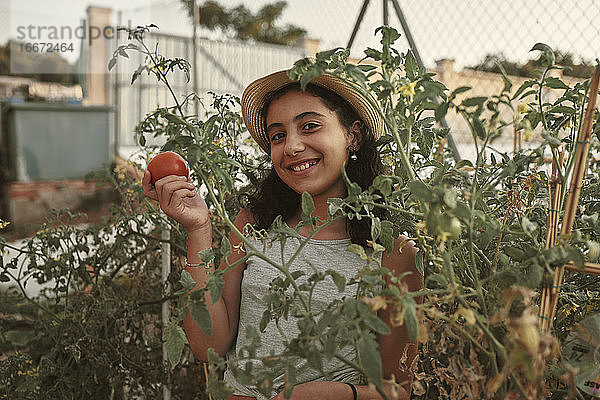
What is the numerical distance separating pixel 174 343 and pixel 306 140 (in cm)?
52

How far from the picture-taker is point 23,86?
686 cm

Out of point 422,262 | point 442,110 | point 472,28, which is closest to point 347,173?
point 422,262

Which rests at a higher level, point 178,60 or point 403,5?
point 403,5

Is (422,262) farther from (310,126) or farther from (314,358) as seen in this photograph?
(310,126)

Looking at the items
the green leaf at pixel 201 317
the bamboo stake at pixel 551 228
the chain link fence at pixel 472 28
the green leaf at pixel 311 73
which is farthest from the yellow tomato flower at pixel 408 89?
the chain link fence at pixel 472 28

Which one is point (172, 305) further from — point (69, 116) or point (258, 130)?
point (69, 116)

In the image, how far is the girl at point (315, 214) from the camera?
102 cm

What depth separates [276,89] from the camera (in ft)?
3.69

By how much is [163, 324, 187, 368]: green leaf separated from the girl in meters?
0.34

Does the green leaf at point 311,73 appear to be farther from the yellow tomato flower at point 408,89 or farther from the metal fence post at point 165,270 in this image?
the metal fence post at point 165,270

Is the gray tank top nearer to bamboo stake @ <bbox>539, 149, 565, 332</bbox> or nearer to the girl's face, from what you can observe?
the girl's face

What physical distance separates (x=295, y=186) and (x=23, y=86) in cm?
677

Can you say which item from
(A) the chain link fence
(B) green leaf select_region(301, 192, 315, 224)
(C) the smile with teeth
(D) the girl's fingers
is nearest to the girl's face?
(C) the smile with teeth

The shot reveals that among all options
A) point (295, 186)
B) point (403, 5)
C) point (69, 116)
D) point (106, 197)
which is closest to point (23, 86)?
point (69, 116)
